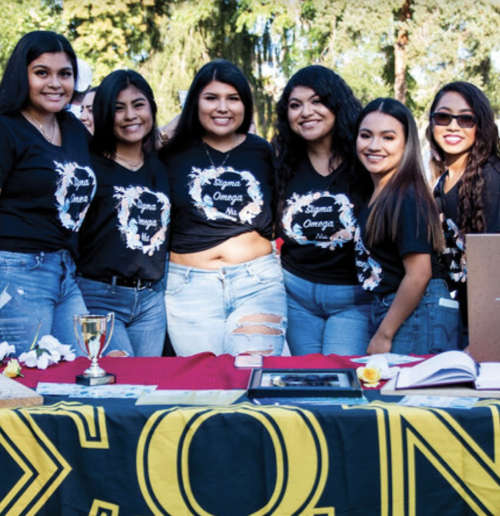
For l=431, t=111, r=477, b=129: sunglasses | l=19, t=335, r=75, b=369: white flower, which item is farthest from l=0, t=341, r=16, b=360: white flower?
l=431, t=111, r=477, b=129: sunglasses

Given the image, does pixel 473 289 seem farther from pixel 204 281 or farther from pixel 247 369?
pixel 204 281

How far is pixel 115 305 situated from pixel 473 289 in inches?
55.3

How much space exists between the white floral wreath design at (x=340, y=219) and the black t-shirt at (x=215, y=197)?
0.10 metres

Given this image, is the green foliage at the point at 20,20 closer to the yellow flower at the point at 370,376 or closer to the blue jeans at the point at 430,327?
the blue jeans at the point at 430,327

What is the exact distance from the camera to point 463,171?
2.74 metres

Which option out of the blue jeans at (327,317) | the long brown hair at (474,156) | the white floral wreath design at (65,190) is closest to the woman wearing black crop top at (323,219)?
the blue jeans at (327,317)

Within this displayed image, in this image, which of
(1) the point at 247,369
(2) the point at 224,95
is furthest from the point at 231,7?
(1) the point at 247,369

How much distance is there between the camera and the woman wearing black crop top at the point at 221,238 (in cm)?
281

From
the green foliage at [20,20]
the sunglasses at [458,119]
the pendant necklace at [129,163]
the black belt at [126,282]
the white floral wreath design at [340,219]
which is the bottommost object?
the black belt at [126,282]

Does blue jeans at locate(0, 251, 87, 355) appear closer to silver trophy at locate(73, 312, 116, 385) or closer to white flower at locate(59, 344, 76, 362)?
white flower at locate(59, 344, 76, 362)

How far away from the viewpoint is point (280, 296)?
2.88 m

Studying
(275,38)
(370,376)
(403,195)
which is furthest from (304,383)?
(275,38)

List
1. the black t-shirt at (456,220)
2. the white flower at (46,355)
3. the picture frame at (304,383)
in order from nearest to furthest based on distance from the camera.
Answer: the picture frame at (304,383) < the white flower at (46,355) < the black t-shirt at (456,220)

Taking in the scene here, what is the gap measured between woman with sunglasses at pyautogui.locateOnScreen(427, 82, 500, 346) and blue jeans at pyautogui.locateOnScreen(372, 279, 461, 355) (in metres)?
0.11
